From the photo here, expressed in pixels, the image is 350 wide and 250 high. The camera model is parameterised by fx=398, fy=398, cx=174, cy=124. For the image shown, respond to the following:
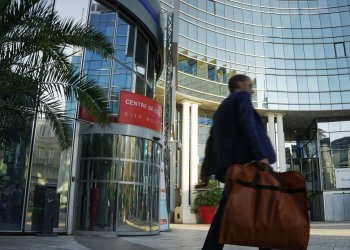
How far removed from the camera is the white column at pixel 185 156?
29819mm

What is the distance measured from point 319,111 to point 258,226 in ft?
114

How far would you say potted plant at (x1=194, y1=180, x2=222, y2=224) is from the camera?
92.5 feet

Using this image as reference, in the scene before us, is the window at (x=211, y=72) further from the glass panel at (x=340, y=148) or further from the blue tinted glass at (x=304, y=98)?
the glass panel at (x=340, y=148)

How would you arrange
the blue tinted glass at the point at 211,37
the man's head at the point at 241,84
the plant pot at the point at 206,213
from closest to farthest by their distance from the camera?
the man's head at the point at 241,84 < the plant pot at the point at 206,213 < the blue tinted glass at the point at 211,37

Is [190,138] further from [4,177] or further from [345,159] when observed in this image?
[4,177]

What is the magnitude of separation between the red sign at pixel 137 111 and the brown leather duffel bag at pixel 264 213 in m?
8.94

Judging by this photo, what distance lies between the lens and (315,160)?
37.3 meters

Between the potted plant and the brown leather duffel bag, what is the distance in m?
25.6

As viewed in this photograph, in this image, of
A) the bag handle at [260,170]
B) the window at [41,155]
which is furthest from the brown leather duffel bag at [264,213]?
the window at [41,155]

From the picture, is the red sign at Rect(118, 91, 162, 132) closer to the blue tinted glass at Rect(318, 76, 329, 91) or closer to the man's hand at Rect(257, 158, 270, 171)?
the man's hand at Rect(257, 158, 270, 171)

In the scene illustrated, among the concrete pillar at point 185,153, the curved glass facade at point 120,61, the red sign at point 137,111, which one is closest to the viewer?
the red sign at point 137,111

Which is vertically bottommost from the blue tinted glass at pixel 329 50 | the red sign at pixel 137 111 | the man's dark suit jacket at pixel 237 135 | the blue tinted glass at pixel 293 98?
the man's dark suit jacket at pixel 237 135

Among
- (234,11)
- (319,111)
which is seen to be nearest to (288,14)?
(234,11)

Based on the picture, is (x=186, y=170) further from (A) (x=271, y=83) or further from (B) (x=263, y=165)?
(B) (x=263, y=165)
